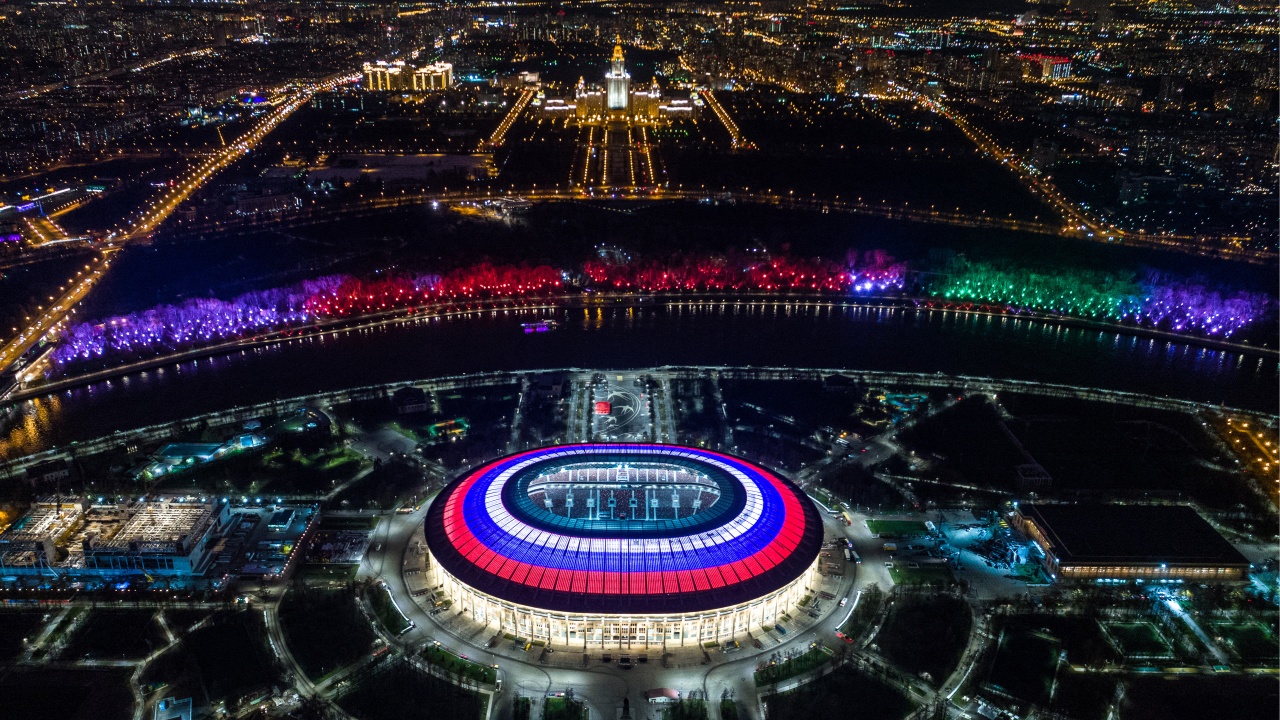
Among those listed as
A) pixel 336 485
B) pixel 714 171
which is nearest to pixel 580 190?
pixel 714 171

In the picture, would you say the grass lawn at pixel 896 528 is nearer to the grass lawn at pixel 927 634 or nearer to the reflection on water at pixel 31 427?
the grass lawn at pixel 927 634

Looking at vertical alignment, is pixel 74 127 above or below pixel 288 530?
above

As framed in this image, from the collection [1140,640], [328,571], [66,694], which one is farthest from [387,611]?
[1140,640]

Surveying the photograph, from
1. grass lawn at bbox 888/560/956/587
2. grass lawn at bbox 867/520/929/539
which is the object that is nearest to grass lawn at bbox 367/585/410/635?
grass lawn at bbox 888/560/956/587

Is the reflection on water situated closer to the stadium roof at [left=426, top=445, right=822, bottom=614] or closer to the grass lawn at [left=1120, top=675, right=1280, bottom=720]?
the stadium roof at [left=426, top=445, right=822, bottom=614]

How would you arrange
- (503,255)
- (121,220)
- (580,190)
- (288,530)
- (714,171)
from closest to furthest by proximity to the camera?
(288,530) < (503,255) < (121,220) < (580,190) < (714,171)

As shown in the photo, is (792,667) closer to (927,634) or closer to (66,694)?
(927,634)

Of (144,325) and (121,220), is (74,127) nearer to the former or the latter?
(121,220)
